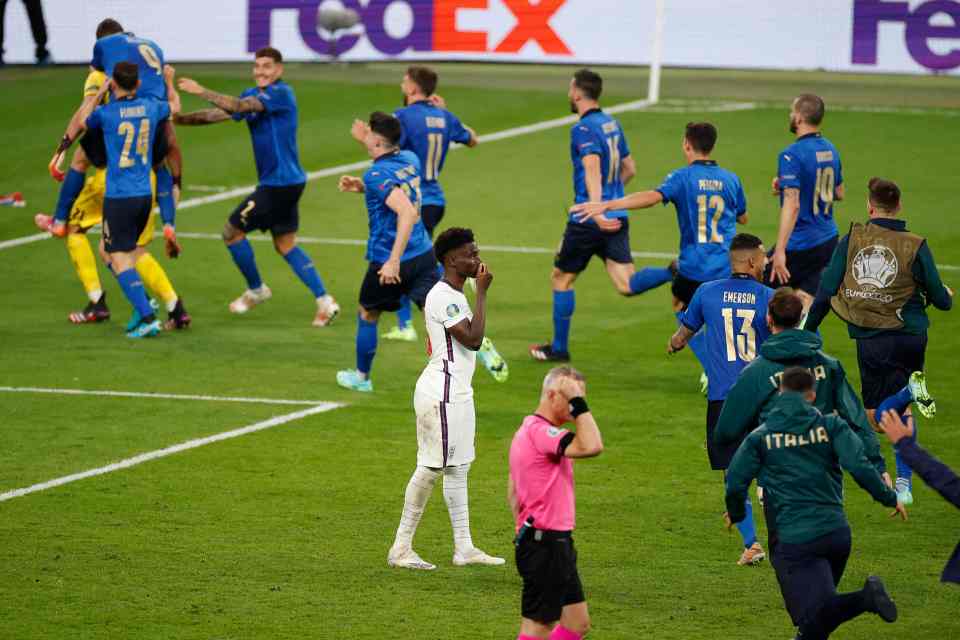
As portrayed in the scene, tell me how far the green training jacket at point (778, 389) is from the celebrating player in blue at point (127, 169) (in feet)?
30.6

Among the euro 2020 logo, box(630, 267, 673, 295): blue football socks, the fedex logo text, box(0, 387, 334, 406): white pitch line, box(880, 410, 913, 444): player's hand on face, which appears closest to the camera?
box(880, 410, 913, 444): player's hand on face

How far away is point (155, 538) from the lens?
10656mm

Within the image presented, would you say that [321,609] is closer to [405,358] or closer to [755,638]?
[755,638]

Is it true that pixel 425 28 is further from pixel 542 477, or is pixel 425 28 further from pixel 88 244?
pixel 542 477

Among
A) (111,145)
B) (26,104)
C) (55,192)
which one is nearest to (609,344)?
(111,145)

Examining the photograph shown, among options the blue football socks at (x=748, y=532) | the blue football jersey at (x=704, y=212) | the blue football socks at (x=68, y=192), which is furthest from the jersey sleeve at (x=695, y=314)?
the blue football socks at (x=68, y=192)

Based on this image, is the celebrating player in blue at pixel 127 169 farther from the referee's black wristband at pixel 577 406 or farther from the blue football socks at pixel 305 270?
the referee's black wristband at pixel 577 406

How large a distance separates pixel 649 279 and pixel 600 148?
4.27 feet

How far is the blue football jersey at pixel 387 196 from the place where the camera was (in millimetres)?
13734

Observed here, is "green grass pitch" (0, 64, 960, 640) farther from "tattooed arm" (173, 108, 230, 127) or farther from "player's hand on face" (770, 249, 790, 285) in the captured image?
"tattooed arm" (173, 108, 230, 127)

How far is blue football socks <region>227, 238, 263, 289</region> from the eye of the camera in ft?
58.5

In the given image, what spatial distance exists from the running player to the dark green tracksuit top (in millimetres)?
10141

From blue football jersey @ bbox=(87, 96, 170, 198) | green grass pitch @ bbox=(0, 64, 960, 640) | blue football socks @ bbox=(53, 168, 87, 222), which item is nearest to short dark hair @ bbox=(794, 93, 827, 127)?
green grass pitch @ bbox=(0, 64, 960, 640)

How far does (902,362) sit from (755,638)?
3.17 meters
